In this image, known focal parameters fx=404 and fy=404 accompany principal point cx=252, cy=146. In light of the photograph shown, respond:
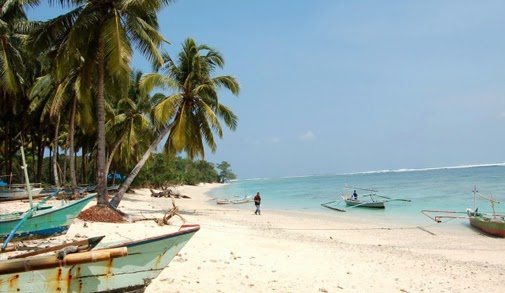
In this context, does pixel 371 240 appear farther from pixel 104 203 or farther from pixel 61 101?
pixel 61 101

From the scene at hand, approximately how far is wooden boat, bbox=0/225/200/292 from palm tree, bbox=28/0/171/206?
29.4 ft

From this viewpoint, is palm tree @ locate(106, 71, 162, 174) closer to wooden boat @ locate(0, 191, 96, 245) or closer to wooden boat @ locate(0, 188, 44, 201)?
wooden boat @ locate(0, 188, 44, 201)

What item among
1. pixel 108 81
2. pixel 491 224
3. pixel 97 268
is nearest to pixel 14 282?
pixel 97 268

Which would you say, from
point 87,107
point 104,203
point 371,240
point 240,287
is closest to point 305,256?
point 240,287

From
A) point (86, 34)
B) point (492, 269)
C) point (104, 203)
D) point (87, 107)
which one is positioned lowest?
point (492, 269)

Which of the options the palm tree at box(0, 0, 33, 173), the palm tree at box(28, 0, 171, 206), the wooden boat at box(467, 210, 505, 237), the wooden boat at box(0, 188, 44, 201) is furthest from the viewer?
the wooden boat at box(0, 188, 44, 201)

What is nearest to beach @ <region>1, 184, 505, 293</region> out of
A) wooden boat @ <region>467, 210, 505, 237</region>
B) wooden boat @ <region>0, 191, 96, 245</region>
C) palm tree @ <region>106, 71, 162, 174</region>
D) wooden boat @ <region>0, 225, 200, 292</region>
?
wooden boat @ <region>467, 210, 505, 237</region>

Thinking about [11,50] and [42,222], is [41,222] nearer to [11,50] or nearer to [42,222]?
[42,222]

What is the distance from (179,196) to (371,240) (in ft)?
95.8

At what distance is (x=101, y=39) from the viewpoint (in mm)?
13531

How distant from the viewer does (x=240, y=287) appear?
23.8 ft

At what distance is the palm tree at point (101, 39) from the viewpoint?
13289mm

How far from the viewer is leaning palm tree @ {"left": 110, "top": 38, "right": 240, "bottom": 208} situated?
716 inches

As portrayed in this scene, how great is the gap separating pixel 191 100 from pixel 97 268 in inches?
575
